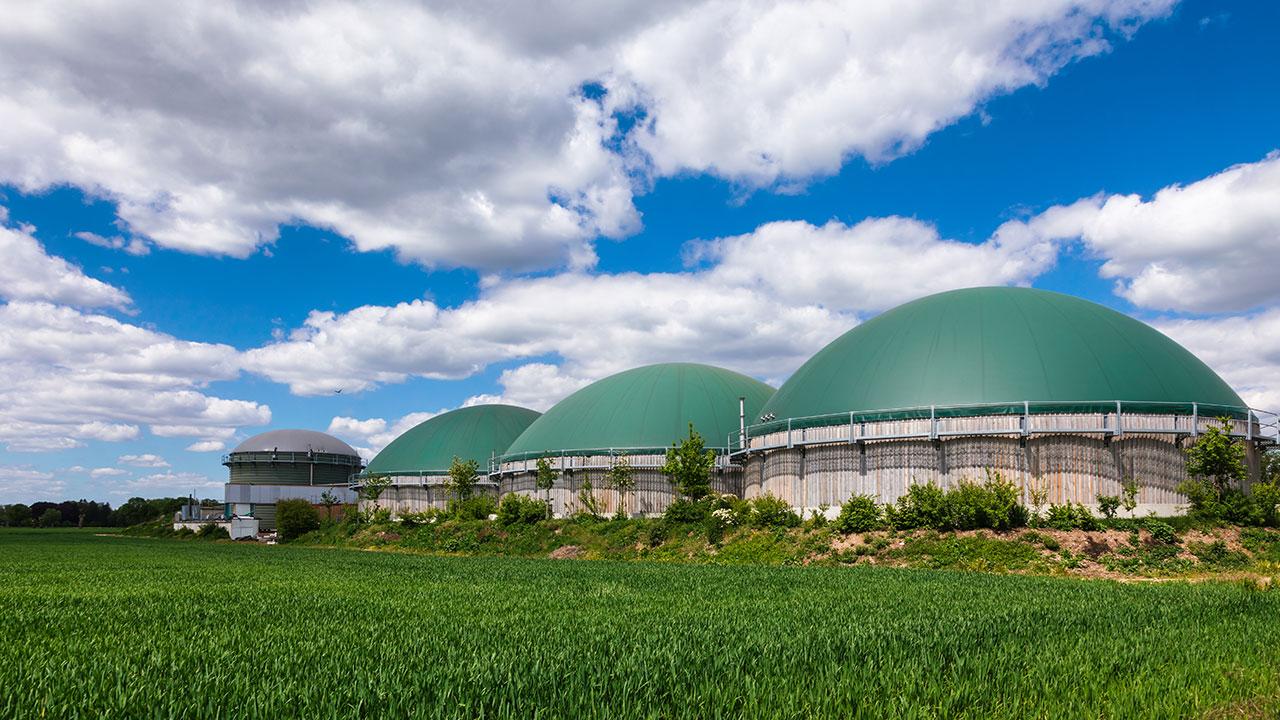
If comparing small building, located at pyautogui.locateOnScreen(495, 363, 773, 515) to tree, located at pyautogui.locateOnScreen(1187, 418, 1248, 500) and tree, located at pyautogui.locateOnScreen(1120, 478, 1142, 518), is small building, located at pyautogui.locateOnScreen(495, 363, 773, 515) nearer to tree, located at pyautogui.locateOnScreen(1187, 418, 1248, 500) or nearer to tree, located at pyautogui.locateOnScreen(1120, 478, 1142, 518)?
tree, located at pyautogui.locateOnScreen(1120, 478, 1142, 518)

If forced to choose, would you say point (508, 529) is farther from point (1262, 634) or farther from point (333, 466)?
point (333, 466)

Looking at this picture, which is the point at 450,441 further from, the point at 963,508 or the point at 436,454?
the point at 963,508

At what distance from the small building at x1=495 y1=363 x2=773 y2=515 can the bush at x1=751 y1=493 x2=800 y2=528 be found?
44.5 ft

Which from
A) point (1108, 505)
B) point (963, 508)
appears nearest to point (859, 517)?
point (963, 508)

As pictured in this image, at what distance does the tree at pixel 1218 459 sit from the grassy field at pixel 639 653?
78.2ft

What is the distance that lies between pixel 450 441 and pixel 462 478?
12.0 metres

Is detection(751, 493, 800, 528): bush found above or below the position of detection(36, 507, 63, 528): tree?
above

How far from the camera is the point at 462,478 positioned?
249 ft

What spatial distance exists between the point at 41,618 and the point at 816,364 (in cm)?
4294

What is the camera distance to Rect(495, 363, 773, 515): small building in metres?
60.8

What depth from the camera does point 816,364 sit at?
169ft

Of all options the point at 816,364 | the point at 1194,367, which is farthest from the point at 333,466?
the point at 1194,367

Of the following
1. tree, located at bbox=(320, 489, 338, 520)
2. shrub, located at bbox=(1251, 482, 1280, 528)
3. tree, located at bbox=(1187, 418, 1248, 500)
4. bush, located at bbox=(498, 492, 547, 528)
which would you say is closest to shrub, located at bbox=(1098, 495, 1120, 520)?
tree, located at bbox=(1187, 418, 1248, 500)

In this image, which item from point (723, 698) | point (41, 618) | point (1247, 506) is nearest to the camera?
point (723, 698)
